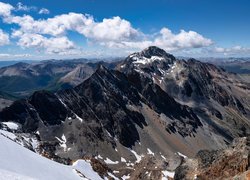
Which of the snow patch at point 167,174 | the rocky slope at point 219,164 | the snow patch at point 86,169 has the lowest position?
the snow patch at point 167,174

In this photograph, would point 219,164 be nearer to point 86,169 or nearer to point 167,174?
point 86,169

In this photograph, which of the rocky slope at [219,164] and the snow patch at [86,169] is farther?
the snow patch at [86,169]

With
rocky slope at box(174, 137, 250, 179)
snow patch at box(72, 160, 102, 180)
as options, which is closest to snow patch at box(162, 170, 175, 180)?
snow patch at box(72, 160, 102, 180)

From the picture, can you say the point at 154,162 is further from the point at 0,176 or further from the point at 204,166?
the point at 0,176

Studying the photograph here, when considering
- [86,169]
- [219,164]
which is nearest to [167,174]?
[86,169]

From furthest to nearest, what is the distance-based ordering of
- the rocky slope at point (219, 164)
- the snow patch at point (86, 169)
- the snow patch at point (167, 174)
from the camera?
the snow patch at point (167, 174) < the snow patch at point (86, 169) < the rocky slope at point (219, 164)

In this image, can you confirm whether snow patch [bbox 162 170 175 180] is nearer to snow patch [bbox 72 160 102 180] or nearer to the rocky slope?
snow patch [bbox 72 160 102 180]

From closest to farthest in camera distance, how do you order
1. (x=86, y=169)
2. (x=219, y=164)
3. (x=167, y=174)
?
(x=219, y=164), (x=86, y=169), (x=167, y=174)

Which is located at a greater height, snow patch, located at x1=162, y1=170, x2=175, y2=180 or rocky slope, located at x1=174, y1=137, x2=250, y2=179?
rocky slope, located at x1=174, y1=137, x2=250, y2=179

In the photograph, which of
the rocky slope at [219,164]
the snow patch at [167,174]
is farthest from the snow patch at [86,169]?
the snow patch at [167,174]

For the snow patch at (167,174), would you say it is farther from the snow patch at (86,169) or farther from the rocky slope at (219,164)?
the rocky slope at (219,164)

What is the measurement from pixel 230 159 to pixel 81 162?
5042 cm

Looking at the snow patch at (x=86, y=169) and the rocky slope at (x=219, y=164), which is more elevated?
the rocky slope at (x=219, y=164)

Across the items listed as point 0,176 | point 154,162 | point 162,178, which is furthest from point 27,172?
point 154,162
